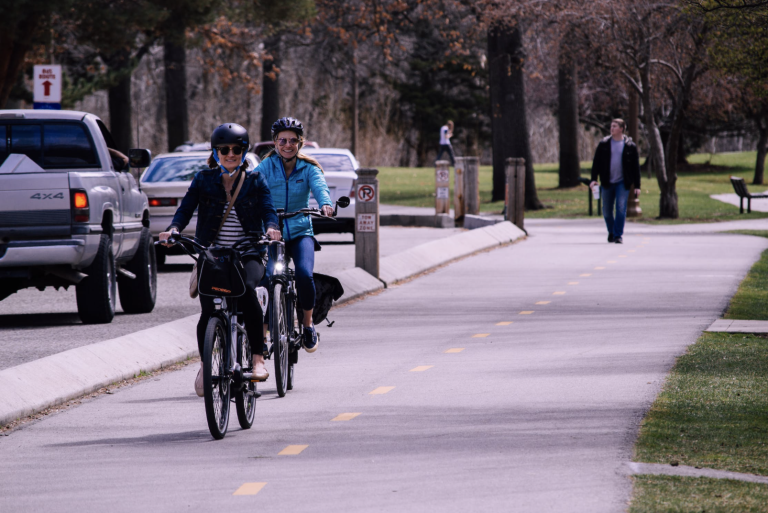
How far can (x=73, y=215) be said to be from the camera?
11.0m

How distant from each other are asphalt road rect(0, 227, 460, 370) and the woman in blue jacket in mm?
2427

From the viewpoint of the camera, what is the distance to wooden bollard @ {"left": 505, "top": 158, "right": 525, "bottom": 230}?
22.6m

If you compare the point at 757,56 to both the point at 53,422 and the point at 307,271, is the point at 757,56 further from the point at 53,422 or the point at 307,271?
the point at 53,422

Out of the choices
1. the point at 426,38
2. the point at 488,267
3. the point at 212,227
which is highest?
the point at 426,38

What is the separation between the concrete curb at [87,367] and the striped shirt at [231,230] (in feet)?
5.58

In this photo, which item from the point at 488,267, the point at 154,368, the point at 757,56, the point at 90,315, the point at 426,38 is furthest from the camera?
the point at 426,38

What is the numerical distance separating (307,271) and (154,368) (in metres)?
1.81

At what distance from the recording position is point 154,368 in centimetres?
939

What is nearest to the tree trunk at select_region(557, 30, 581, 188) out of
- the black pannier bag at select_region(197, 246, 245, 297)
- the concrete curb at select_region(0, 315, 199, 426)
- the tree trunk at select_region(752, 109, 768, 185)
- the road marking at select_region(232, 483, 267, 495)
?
the tree trunk at select_region(752, 109, 768, 185)

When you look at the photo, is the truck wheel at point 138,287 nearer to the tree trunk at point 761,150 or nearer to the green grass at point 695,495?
the green grass at point 695,495

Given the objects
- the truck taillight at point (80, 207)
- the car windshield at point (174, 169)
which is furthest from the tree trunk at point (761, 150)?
the truck taillight at point (80, 207)

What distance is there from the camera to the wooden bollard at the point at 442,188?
26.8 m

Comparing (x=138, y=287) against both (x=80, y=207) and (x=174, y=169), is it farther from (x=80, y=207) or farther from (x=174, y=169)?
(x=174, y=169)

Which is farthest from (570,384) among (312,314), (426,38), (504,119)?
(426,38)
